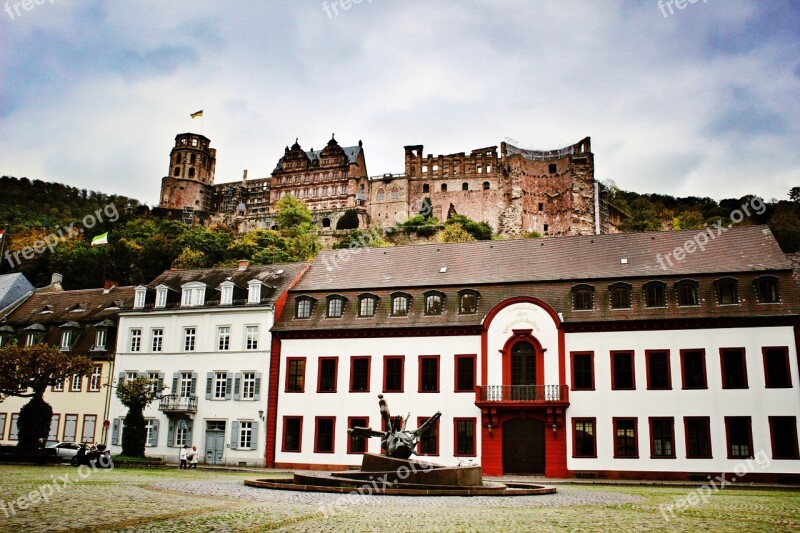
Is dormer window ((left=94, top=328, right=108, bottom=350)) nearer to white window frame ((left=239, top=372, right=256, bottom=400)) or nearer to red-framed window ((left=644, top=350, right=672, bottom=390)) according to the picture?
white window frame ((left=239, top=372, right=256, bottom=400))

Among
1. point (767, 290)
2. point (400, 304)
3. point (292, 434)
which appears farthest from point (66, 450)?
point (767, 290)

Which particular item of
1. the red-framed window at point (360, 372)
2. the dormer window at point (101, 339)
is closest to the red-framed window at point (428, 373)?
the red-framed window at point (360, 372)

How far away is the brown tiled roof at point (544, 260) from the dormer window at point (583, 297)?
75 centimetres

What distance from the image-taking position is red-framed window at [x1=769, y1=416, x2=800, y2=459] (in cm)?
3228

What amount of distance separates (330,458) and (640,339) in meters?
17.1

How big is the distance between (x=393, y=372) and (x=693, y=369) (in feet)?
49.1

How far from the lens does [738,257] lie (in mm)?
36938

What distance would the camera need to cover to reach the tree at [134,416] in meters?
34.8

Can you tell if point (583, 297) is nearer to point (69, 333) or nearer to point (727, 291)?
point (727, 291)

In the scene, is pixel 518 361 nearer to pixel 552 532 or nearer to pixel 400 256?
pixel 400 256

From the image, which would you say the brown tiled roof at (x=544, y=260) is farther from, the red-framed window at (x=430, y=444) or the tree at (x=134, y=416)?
the tree at (x=134, y=416)

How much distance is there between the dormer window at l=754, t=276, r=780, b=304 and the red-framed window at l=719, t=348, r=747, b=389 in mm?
2695

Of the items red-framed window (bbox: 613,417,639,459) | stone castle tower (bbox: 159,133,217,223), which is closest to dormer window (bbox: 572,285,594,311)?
red-framed window (bbox: 613,417,639,459)

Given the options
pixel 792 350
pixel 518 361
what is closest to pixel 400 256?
pixel 518 361
